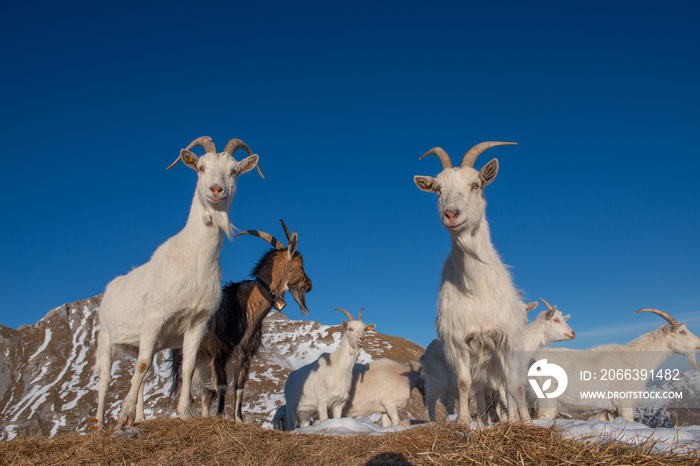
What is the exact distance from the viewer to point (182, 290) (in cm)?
667

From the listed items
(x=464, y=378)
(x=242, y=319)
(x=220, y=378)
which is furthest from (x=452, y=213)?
(x=220, y=378)

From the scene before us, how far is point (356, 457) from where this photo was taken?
4352mm

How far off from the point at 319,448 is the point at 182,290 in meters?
3.06

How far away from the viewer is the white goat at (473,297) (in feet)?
20.0

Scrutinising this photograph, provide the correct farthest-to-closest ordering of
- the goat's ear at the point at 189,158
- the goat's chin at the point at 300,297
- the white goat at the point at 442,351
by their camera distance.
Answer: the goat's chin at the point at 300,297
the white goat at the point at 442,351
the goat's ear at the point at 189,158

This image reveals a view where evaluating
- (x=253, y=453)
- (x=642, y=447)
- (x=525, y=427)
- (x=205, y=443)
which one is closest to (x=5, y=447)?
(x=205, y=443)

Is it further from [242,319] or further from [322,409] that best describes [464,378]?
[322,409]

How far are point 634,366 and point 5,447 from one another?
11.3 metres

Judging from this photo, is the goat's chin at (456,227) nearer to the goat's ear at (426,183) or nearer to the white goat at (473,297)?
the white goat at (473,297)

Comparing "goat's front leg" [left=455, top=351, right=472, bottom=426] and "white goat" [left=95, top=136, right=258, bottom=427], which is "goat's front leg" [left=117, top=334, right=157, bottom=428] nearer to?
"white goat" [left=95, top=136, right=258, bottom=427]

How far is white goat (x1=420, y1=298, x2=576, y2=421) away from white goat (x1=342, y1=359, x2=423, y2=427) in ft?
7.84

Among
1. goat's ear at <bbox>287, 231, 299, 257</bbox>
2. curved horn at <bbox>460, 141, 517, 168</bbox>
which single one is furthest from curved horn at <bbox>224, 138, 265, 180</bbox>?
curved horn at <bbox>460, 141, 517, 168</bbox>

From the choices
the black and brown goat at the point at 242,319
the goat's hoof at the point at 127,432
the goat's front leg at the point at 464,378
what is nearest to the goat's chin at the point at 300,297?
the black and brown goat at the point at 242,319

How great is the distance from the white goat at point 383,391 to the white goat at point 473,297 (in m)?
7.03
